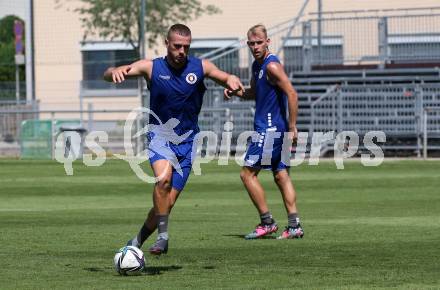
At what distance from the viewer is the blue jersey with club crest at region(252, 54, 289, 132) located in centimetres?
1335

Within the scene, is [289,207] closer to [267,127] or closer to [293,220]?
[293,220]

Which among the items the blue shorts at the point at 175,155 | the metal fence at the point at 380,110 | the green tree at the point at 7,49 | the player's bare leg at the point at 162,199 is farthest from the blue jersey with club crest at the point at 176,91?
the green tree at the point at 7,49

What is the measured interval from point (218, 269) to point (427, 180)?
14.2 metres

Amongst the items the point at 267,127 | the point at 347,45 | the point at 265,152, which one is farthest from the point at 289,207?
the point at 347,45

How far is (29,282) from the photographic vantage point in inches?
365

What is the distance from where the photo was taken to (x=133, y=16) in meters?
43.9

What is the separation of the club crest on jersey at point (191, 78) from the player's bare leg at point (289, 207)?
285cm

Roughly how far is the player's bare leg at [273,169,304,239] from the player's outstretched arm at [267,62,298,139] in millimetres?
662

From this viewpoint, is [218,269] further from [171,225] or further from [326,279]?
[171,225]

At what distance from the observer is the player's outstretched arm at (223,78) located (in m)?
10.5

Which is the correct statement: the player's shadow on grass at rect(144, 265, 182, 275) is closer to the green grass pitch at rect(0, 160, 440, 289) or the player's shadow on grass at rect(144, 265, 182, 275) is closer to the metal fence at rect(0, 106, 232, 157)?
the green grass pitch at rect(0, 160, 440, 289)

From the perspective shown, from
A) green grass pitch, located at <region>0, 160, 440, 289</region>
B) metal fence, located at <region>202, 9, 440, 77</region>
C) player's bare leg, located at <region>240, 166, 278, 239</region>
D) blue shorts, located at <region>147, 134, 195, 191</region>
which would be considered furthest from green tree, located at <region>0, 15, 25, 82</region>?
blue shorts, located at <region>147, 134, 195, 191</region>

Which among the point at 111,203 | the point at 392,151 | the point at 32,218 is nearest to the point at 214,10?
the point at 392,151

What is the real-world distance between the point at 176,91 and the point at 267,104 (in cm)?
274
